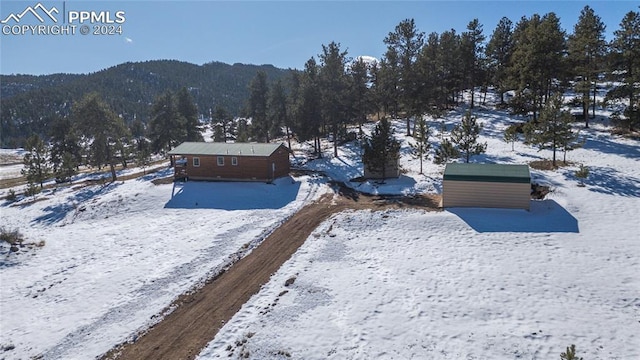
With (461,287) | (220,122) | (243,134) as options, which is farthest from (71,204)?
(461,287)

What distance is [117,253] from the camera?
2055 cm

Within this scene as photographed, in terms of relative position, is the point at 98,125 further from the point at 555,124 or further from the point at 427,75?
the point at 555,124

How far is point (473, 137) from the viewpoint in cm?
3031

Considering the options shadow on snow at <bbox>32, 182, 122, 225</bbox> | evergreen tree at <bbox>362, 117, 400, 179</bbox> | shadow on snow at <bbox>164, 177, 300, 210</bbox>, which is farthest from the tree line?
shadow on snow at <bbox>164, 177, 300, 210</bbox>

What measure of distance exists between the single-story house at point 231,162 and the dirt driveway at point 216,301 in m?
10.2

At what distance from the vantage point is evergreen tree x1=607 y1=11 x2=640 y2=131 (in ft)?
108

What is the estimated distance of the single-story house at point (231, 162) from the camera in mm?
33812

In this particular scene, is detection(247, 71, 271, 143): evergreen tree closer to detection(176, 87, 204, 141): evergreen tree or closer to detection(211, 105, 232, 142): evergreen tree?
detection(211, 105, 232, 142): evergreen tree

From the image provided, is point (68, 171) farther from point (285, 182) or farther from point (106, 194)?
point (285, 182)

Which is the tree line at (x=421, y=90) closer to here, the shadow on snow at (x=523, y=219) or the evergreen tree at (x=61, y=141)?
the evergreen tree at (x=61, y=141)

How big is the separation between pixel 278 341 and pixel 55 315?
937 centimetres

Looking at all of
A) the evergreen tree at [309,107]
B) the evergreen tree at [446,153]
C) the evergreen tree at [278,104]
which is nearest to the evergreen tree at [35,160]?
the evergreen tree at [278,104]

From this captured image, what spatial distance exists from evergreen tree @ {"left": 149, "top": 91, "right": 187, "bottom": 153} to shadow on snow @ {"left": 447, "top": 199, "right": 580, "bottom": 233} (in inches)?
1485

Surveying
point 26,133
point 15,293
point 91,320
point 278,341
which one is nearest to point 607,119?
point 278,341
